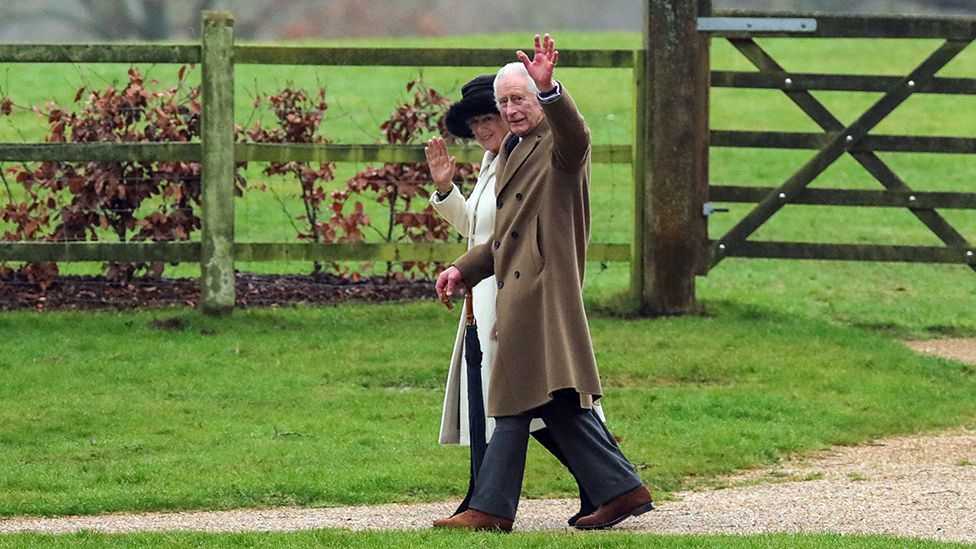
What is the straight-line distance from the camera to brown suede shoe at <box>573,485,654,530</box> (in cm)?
675

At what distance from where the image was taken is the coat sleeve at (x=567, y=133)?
6422 mm

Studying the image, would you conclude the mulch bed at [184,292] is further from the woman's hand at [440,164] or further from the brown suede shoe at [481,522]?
the brown suede shoe at [481,522]

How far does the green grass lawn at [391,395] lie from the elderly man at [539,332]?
0.29 m

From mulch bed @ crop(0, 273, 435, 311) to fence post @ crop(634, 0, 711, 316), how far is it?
1713 mm

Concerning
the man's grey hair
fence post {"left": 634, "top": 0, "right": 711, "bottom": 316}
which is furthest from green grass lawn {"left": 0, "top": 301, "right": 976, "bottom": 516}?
the man's grey hair

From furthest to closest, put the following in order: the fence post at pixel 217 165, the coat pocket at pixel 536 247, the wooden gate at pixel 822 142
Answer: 1. the wooden gate at pixel 822 142
2. the fence post at pixel 217 165
3. the coat pocket at pixel 536 247

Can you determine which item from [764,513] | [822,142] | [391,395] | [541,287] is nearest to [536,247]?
[541,287]

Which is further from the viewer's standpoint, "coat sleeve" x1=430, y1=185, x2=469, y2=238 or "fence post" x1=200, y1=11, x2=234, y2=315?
"fence post" x1=200, y1=11, x2=234, y2=315

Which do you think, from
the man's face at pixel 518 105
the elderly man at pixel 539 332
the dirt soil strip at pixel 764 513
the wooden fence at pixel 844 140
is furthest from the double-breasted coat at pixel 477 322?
the wooden fence at pixel 844 140

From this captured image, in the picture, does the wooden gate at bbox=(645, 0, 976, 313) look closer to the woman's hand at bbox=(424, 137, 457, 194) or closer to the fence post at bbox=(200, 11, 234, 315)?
the fence post at bbox=(200, 11, 234, 315)

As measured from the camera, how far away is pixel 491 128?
6.99 meters

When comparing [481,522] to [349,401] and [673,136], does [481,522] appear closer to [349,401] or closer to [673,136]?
[349,401]

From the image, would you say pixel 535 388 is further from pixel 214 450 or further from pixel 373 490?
pixel 214 450

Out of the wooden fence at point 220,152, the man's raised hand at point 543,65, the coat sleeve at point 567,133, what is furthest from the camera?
the wooden fence at point 220,152
